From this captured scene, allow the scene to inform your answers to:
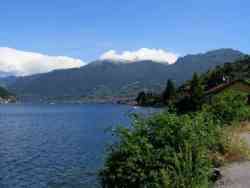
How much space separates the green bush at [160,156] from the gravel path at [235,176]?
23.7 inches

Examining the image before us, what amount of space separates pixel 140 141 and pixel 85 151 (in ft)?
91.5

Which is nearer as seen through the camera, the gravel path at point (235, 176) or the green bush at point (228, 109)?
the gravel path at point (235, 176)

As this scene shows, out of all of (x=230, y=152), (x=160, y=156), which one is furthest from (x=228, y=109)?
(x=160, y=156)

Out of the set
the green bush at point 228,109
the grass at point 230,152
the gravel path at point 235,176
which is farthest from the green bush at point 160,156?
the green bush at point 228,109

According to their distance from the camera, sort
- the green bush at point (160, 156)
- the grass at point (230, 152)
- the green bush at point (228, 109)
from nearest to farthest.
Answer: the green bush at point (160, 156) → the grass at point (230, 152) → the green bush at point (228, 109)

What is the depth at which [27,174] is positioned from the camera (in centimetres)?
2722

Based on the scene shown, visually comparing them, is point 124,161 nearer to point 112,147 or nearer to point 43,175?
point 112,147

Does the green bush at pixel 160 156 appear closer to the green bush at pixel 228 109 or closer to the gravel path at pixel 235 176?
the gravel path at pixel 235 176

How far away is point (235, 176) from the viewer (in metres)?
11.7

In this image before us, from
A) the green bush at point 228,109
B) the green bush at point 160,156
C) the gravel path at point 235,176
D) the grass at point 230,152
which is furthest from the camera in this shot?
the green bush at point 228,109

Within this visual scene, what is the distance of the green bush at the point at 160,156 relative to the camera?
1033 centimetres

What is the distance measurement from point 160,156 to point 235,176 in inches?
96.6

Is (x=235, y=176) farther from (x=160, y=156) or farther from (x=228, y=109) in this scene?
(x=228, y=109)

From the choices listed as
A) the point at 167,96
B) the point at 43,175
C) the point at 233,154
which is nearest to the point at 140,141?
the point at 233,154
